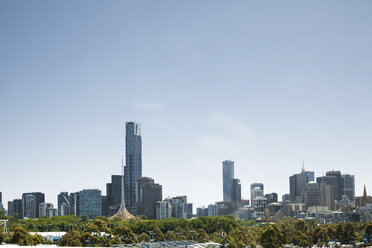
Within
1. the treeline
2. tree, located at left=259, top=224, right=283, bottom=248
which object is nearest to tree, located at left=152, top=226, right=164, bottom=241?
the treeline

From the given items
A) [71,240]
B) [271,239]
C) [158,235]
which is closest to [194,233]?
[158,235]

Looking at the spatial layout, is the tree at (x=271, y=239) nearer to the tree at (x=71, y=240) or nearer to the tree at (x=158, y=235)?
the tree at (x=71, y=240)

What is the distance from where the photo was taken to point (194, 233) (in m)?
143

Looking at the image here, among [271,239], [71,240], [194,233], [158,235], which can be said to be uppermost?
[71,240]

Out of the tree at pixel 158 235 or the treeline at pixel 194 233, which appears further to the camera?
the tree at pixel 158 235

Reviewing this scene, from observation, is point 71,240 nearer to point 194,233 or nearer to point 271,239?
point 271,239

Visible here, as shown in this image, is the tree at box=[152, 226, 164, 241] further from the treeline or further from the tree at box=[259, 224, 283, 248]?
the tree at box=[259, 224, 283, 248]

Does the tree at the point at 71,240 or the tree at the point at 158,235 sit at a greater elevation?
the tree at the point at 71,240

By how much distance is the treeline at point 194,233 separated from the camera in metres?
102

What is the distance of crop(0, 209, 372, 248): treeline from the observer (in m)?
102

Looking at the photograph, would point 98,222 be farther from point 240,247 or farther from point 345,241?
point 345,241

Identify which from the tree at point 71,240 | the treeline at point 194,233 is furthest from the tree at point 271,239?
the tree at point 71,240

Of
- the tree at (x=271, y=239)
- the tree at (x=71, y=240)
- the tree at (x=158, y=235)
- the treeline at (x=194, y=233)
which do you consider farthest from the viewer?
the tree at (x=158, y=235)

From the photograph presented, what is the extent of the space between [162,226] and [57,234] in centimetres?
3426
